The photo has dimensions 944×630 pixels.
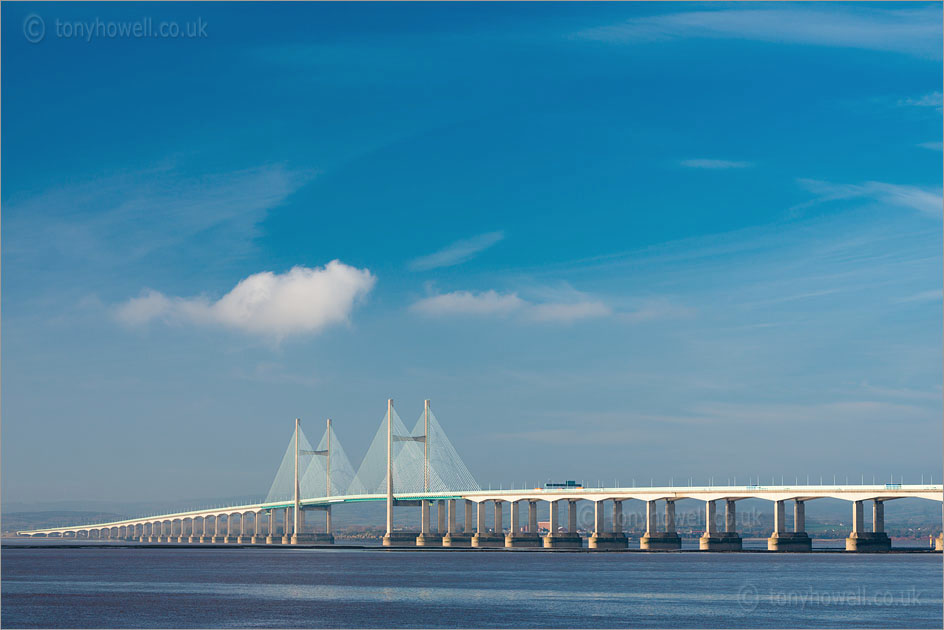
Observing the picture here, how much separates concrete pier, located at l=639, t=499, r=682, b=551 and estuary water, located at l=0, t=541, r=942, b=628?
35.6 metres

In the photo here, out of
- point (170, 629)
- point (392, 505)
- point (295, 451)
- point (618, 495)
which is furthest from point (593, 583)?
point (295, 451)

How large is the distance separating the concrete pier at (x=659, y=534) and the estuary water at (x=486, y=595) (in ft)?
117

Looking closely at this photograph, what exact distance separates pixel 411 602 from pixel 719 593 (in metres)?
15.8

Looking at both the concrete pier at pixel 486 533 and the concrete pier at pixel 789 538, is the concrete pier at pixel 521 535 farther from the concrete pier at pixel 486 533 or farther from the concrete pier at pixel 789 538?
the concrete pier at pixel 789 538

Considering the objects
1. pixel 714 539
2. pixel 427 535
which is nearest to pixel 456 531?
pixel 427 535

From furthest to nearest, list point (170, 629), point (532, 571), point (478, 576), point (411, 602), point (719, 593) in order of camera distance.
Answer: point (532, 571) → point (478, 576) → point (719, 593) → point (411, 602) → point (170, 629)

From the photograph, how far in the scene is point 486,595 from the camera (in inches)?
2516

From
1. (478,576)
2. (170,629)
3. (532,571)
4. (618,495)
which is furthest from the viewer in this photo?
(618,495)

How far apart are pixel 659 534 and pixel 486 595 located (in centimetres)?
7714

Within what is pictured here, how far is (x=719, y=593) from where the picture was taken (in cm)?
6488

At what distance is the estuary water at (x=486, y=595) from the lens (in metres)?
50.6

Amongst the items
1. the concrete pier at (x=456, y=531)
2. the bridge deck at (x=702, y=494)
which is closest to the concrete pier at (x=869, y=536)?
the bridge deck at (x=702, y=494)

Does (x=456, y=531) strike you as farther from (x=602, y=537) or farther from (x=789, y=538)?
(x=789, y=538)

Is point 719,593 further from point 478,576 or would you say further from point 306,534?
point 306,534
